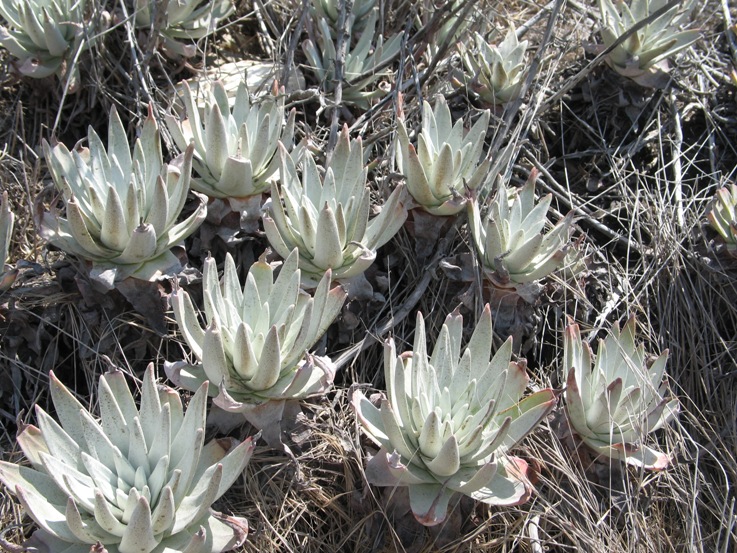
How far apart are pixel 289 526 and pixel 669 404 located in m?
0.98

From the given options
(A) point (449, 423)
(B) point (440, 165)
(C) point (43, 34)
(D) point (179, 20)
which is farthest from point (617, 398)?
(C) point (43, 34)

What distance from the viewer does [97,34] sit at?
2.36 metres

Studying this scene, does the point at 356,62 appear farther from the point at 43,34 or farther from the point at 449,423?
the point at 449,423

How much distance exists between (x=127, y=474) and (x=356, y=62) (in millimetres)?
1597

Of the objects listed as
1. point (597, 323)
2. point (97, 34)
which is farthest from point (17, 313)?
point (597, 323)

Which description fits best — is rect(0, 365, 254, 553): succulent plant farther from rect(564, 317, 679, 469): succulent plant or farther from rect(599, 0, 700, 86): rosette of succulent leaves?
rect(599, 0, 700, 86): rosette of succulent leaves

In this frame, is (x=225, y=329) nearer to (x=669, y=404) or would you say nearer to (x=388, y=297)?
(x=388, y=297)

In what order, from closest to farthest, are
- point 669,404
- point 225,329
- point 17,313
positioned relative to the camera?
point 225,329 → point 669,404 → point 17,313

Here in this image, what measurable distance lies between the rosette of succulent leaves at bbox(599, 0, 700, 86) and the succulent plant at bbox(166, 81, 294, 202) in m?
1.21

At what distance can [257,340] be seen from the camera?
5.48 feet

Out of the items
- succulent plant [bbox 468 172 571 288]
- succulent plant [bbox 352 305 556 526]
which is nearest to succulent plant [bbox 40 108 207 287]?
succulent plant [bbox 352 305 556 526]

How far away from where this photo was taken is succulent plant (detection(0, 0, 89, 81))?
7.43 feet

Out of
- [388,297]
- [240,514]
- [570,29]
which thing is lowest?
[240,514]

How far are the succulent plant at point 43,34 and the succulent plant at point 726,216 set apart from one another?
6.79 ft
